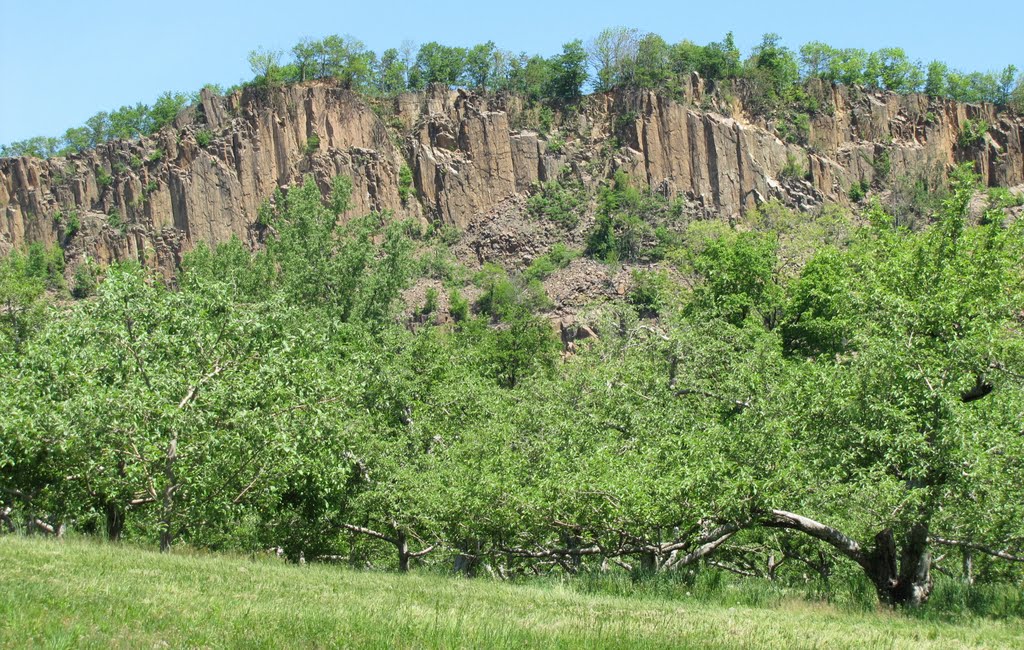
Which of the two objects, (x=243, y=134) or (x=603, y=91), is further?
(x=603, y=91)

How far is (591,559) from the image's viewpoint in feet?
69.3

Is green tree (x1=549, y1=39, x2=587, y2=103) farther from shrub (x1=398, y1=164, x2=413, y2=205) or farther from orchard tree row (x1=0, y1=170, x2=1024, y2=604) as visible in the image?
orchard tree row (x1=0, y1=170, x2=1024, y2=604)

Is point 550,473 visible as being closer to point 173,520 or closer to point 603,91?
point 173,520

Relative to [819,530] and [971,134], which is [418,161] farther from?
[819,530]

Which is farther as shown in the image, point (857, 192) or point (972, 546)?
point (857, 192)

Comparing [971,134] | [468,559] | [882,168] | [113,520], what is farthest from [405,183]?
[113,520]

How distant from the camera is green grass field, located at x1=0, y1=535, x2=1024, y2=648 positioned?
31.1 ft

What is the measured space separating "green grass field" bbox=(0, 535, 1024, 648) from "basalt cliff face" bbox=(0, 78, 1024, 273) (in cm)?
8292

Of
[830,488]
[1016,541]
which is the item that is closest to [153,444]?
[830,488]

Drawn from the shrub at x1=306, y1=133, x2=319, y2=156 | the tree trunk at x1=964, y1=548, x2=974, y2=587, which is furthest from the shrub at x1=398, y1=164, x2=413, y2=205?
the tree trunk at x1=964, y1=548, x2=974, y2=587

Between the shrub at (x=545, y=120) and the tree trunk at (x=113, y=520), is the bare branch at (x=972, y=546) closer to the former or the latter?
the tree trunk at (x=113, y=520)

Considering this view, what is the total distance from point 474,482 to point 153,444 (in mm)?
5426

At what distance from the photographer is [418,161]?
101625 mm

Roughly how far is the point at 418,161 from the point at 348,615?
93.0 m
